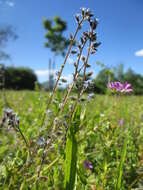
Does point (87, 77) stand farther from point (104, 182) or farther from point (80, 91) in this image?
point (104, 182)

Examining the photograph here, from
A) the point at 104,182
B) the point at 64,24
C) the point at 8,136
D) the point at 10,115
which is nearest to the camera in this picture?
the point at 10,115

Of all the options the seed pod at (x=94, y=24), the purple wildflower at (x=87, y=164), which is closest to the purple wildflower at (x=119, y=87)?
the seed pod at (x=94, y=24)

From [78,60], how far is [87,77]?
0.33ft

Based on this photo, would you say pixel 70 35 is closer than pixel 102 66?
Yes

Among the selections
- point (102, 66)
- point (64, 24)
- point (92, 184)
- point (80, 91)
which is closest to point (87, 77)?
point (80, 91)

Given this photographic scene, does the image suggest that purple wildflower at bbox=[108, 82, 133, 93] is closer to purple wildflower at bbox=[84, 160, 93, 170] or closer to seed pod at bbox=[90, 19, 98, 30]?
seed pod at bbox=[90, 19, 98, 30]

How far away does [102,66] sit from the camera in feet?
11.9

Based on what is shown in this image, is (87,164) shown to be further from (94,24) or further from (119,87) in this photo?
(94,24)

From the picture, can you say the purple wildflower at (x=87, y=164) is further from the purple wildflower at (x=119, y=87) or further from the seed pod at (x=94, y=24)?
the seed pod at (x=94, y=24)

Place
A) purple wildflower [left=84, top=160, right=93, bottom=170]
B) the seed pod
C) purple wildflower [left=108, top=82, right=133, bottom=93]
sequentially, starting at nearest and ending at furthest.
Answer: the seed pod, purple wildflower [left=108, top=82, right=133, bottom=93], purple wildflower [left=84, top=160, right=93, bottom=170]

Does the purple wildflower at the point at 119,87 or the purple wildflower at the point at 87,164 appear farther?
the purple wildflower at the point at 87,164

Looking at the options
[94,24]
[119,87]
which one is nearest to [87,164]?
[119,87]

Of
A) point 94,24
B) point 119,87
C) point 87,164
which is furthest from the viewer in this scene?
point 87,164

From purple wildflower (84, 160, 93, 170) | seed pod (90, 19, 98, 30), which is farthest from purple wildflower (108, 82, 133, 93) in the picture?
purple wildflower (84, 160, 93, 170)
